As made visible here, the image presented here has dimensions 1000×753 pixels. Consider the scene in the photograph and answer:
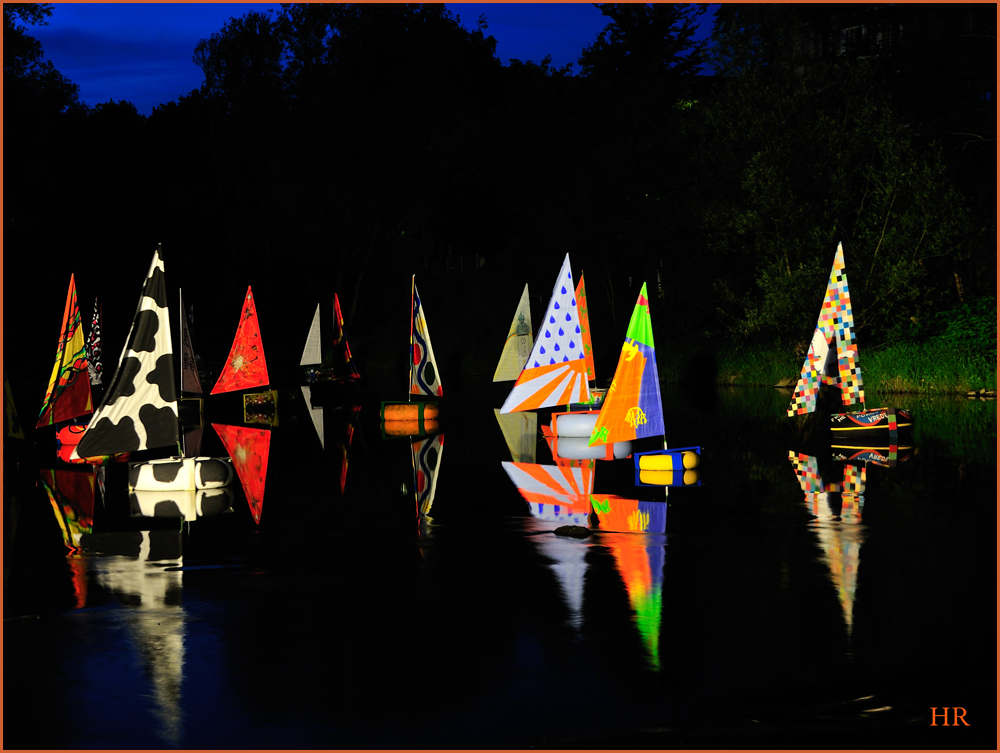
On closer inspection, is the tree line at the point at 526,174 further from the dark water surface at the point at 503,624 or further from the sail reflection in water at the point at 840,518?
the dark water surface at the point at 503,624

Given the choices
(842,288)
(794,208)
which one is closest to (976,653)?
(842,288)

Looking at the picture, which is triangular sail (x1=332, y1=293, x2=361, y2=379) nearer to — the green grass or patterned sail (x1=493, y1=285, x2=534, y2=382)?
patterned sail (x1=493, y1=285, x2=534, y2=382)

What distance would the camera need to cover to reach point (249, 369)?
37.0m

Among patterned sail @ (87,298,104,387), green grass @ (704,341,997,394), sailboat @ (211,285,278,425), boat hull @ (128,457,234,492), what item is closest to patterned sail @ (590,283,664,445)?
boat hull @ (128,457,234,492)

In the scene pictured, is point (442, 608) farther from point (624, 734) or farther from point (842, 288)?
point (842, 288)

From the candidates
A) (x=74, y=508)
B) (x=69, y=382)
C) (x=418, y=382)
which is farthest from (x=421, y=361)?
(x=74, y=508)

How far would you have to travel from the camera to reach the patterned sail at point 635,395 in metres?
20.7

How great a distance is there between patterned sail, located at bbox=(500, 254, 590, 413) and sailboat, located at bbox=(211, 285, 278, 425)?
41.1 feet

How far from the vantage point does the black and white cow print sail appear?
18094mm

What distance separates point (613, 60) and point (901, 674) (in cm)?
5044

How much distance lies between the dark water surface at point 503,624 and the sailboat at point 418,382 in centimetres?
1117

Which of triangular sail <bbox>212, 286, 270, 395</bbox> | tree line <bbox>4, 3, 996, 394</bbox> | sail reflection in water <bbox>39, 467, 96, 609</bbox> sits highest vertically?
tree line <bbox>4, 3, 996, 394</bbox>

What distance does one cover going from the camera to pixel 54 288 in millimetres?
52594

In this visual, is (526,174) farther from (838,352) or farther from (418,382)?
(838,352)
